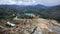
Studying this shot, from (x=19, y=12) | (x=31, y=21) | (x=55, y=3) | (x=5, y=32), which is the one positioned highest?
(x=55, y=3)

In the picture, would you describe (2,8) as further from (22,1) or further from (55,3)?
(55,3)

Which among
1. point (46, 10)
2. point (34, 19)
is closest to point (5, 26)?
point (34, 19)

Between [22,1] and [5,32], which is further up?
[22,1]

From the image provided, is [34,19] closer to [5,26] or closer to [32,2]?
[32,2]

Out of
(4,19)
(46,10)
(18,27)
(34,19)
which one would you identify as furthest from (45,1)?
(4,19)

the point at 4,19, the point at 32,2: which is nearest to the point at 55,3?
the point at 32,2

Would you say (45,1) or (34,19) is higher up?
(45,1)
